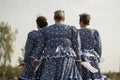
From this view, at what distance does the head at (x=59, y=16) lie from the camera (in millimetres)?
9789

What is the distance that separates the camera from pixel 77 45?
9.88 m

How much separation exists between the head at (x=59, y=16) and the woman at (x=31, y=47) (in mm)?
606

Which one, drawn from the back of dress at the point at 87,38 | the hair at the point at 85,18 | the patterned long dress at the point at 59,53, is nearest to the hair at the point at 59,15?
the patterned long dress at the point at 59,53

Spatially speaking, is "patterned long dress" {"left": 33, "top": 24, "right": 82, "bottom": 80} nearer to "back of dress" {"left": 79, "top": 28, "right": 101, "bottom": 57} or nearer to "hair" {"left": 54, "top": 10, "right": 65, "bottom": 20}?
"hair" {"left": 54, "top": 10, "right": 65, "bottom": 20}

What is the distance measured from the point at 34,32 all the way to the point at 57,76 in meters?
1.34

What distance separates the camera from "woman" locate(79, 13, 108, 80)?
10.9 metres

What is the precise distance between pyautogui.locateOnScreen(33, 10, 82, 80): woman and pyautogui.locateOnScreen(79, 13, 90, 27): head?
1078 millimetres

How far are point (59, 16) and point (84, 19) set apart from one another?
126 cm

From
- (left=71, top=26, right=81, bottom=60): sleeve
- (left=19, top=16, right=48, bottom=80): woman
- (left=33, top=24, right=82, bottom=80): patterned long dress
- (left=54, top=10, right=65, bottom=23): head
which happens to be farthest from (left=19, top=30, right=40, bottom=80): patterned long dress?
(left=71, top=26, right=81, bottom=60): sleeve

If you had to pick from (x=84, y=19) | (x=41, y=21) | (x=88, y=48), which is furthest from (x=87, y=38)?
(x=41, y=21)

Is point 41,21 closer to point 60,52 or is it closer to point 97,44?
point 60,52

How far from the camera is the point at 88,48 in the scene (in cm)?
1109

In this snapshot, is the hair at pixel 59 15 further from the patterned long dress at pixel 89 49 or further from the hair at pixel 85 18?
the patterned long dress at pixel 89 49

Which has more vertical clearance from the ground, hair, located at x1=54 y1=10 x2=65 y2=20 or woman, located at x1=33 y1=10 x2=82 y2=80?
hair, located at x1=54 y1=10 x2=65 y2=20
